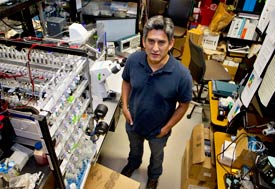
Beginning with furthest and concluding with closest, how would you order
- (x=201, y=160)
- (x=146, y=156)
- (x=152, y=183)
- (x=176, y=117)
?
(x=146, y=156) → (x=152, y=183) → (x=201, y=160) → (x=176, y=117)

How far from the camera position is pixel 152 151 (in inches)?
78.8

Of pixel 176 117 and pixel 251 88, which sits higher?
pixel 251 88

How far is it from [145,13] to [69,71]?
3.00 meters

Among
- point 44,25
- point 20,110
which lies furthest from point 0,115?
point 44,25

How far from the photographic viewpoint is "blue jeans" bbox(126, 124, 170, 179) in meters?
1.91

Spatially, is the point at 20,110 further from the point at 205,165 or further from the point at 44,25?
the point at 205,165

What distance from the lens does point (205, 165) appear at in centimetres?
183

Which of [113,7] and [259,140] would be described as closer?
[259,140]

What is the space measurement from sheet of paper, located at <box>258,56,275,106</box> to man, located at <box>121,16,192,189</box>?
0.48 meters

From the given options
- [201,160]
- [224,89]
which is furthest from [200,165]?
[224,89]

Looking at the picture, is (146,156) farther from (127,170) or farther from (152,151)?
(152,151)

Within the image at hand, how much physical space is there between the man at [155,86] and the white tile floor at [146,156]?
0.55 m

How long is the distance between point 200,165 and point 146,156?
0.81 m

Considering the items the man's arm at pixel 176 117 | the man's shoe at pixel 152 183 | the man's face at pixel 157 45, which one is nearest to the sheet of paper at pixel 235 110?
the man's arm at pixel 176 117
